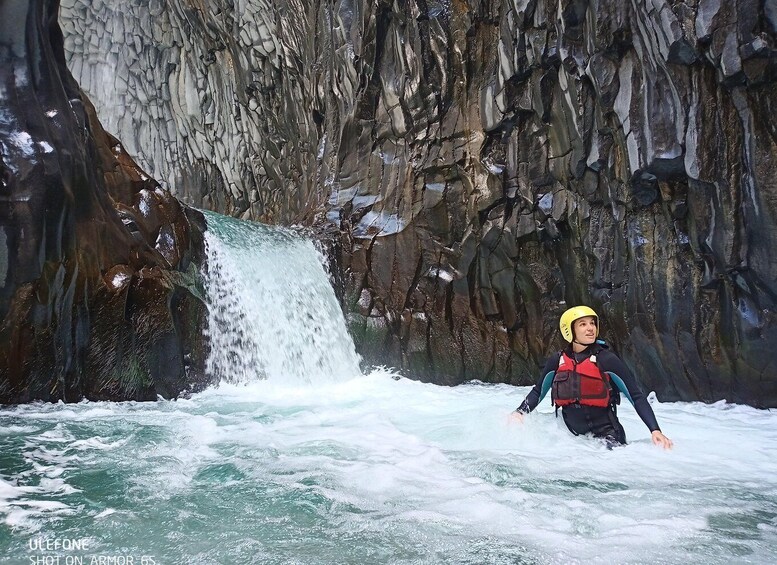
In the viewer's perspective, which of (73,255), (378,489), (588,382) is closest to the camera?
(378,489)

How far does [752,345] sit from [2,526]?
6665mm

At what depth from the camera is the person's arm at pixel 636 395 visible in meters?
3.75

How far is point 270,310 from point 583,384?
546 centimetres

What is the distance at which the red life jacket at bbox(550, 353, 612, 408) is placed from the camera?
4070 mm

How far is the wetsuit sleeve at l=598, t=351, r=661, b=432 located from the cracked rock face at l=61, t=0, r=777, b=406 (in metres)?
2.83

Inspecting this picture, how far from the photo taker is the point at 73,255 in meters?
5.93

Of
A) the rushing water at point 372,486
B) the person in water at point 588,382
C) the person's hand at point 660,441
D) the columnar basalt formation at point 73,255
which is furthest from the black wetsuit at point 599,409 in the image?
the columnar basalt formation at point 73,255

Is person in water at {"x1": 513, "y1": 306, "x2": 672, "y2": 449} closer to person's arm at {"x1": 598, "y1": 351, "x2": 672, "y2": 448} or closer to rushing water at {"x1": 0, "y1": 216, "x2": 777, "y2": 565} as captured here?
person's arm at {"x1": 598, "y1": 351, "x2": 672, "y2": 448}

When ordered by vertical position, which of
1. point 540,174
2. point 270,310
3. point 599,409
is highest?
point 540,174

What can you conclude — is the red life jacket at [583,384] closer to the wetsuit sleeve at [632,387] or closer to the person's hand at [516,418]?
the wetsuit sleeve at [632,387]

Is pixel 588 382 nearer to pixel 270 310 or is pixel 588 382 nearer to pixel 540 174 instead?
pixel 540 174

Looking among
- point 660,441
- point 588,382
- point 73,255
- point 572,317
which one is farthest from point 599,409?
point 73,255

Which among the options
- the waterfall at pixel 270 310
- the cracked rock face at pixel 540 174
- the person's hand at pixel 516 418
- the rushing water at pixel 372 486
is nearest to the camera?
the rushing water at pixel 372 486

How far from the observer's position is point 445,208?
347 inches
